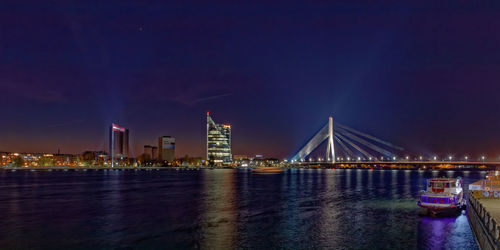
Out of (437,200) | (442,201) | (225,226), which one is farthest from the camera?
(437,200)

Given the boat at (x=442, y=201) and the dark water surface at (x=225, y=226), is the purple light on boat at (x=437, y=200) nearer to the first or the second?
the boat at (x=442, y=201)

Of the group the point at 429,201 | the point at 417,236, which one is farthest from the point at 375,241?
the point at 429,201

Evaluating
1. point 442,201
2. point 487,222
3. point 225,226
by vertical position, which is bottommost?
point 225,226

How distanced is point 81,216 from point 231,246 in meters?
14.4

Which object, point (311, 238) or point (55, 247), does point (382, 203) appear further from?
point (55, 247)

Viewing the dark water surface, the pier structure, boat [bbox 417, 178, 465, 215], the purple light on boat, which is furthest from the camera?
the purple light on boat

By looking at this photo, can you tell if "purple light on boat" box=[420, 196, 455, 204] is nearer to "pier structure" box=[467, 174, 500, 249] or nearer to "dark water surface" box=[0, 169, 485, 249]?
"dark water surface" box=[0, 169, 485, 249]

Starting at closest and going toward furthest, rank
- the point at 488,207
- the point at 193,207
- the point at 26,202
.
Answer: the point at 488,207 → the point at 193,207 → the point at 26,202

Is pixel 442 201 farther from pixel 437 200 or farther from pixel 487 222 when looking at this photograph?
pixel 487 222

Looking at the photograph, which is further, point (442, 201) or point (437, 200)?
point (437, 200)

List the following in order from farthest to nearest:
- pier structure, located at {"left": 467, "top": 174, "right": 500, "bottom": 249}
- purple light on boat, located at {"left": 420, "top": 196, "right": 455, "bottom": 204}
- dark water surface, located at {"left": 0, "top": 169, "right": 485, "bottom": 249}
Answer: purple light on boat, located at {"left": 420, "top": 196, "right": 455, "bottom": 204}
dark water surface, located at {"left": 0, "top": 169, "right": 485, "bottom": 249}
pier structure, located at {"left": 467, "top": 174, "right": 500, "bottom": 249}

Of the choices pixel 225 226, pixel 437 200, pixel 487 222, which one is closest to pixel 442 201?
pixel 437 200

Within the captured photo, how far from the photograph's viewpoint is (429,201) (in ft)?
99.2

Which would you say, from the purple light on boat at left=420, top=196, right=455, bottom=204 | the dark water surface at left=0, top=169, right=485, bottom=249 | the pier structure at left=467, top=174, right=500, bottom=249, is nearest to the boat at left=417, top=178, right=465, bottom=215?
the purple light on boat at left=420, top=196, right=455, bottom=204
